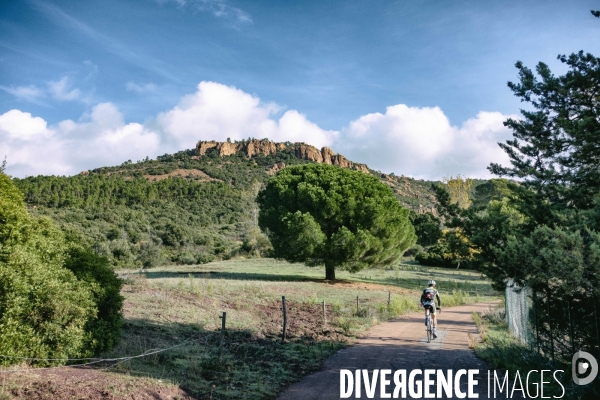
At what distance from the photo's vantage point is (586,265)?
19.8ft

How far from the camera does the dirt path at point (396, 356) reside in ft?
27.5

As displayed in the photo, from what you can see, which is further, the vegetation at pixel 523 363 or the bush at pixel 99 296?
the bush at pixel 99 296

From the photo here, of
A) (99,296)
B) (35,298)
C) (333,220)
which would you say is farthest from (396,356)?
(333,220)

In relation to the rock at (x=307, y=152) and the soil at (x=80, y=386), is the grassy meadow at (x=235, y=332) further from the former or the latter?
the rock at (x=307, y=152)

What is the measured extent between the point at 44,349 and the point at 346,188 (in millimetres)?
24718

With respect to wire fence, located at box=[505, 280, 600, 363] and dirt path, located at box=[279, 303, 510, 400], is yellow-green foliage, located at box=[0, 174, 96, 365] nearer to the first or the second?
dirt path, located at box=[279, 303, 510, 400]

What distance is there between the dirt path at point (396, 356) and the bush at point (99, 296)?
3639mm

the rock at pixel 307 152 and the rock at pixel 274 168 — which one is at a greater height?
the rock at pixel 307 152

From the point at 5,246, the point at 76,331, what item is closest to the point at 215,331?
the point at 76,331

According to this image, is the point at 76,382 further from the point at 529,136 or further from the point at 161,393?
the point at 529,136

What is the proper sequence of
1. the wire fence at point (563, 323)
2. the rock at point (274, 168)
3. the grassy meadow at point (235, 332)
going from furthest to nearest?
1. the rock at point (274, 168)
2. the grassy meadow at point (235, 332)
3. the wire fence at point (563, 323)

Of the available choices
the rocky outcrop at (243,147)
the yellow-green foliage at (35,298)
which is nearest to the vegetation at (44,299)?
the yellow-green foliage at (35,298)

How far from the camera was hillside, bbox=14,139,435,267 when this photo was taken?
164 feet

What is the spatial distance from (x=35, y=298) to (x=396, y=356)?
Answer: 8.51 m
